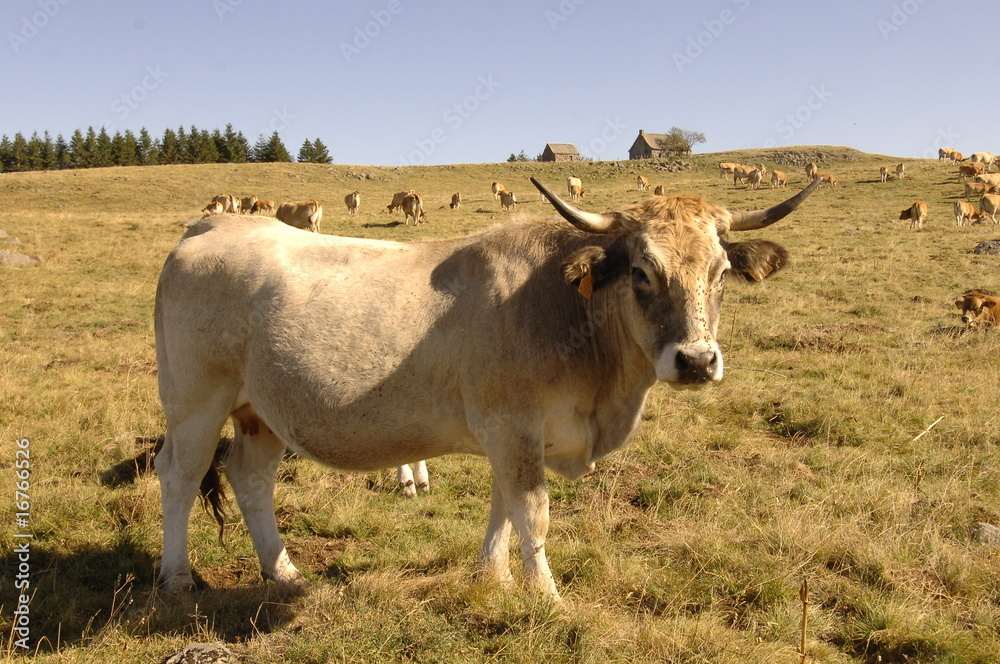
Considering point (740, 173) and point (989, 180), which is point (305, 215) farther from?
point (989, 180)

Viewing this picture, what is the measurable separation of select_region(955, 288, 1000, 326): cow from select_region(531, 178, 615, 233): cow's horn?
941 cm

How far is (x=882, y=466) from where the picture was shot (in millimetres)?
6035

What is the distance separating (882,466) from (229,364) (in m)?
5.40

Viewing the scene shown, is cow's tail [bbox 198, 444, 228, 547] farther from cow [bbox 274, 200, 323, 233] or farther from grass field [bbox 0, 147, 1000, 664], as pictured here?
cow [bbox 274, 200, 323, 233]

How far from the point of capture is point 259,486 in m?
5.07

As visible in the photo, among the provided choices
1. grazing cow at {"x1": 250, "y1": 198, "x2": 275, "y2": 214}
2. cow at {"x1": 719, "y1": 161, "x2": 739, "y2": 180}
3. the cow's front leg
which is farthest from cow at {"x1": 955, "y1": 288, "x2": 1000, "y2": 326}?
cow at {"x1": 719, "y1": 161, "x2": 739, "y2": 180}

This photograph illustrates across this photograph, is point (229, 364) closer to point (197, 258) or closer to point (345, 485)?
point (197, 258)

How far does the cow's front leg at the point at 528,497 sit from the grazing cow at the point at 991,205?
31049mm

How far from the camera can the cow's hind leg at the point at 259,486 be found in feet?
15.7

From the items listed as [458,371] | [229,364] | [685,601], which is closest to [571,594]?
[685,601]

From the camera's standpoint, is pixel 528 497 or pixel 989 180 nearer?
pixel 528 497

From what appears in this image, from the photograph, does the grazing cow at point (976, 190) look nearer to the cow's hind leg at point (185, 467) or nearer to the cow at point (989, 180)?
the cow at point (989, 180)

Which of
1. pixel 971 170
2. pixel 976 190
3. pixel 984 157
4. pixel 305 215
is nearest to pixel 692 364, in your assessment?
pixel 305 215

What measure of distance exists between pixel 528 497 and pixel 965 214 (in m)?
30.0
